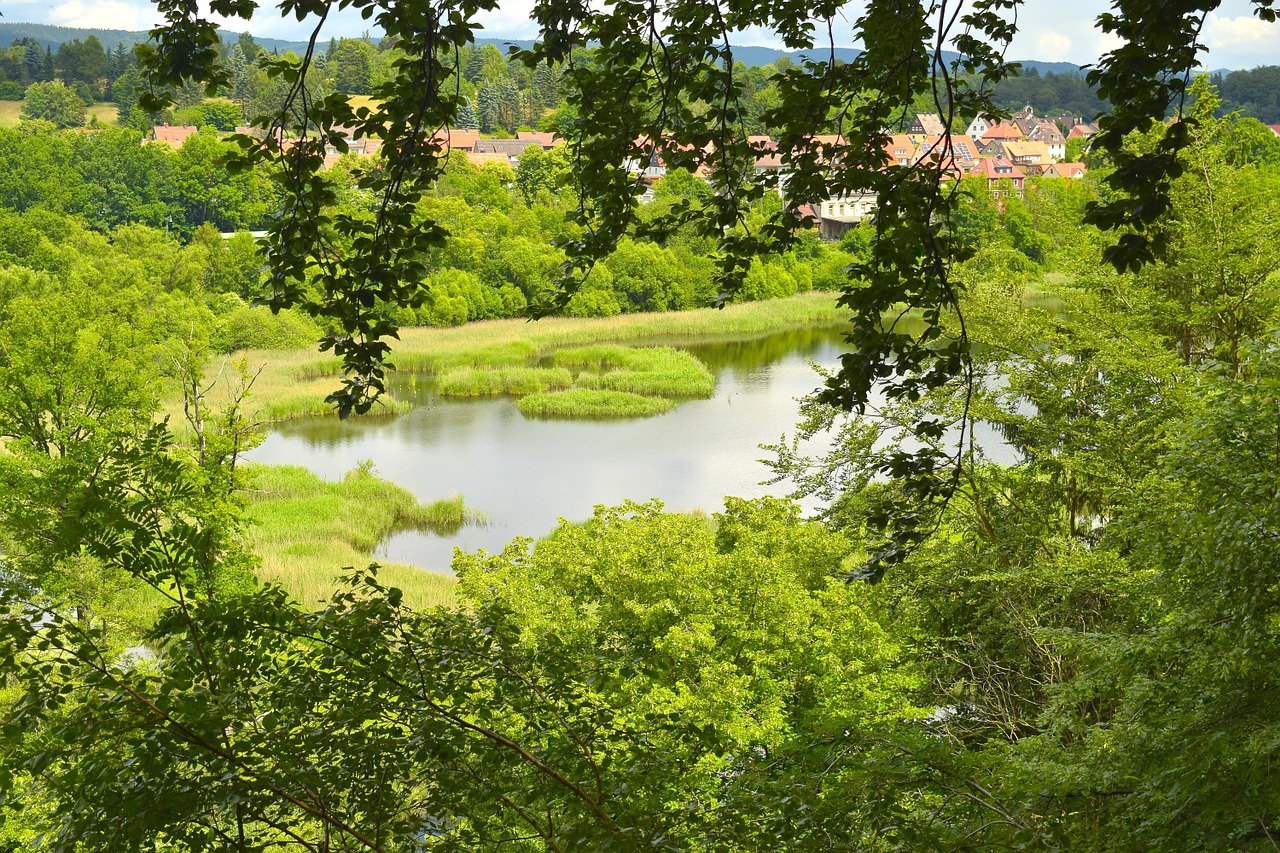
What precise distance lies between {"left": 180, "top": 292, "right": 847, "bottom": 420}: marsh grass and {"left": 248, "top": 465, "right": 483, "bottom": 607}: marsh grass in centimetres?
545

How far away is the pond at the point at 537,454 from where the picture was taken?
58.6 ft

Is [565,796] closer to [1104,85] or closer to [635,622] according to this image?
[1104,85]

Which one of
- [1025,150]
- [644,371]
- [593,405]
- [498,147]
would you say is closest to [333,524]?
[593,405]

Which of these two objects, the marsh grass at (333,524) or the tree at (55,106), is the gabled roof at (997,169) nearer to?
the marsh grass at (333,524)

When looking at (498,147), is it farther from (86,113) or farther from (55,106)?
(55,106)

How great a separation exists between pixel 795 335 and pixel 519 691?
3383 cm

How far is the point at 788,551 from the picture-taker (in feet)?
38.3

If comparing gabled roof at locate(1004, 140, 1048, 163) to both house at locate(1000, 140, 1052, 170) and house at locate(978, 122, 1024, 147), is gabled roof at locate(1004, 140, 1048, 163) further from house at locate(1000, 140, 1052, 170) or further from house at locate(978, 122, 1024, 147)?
house at locate(978, 122, 1024, 147)

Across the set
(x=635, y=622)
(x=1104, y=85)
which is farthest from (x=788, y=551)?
(x=1104, y=85)

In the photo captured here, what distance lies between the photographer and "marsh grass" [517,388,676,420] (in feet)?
82.3

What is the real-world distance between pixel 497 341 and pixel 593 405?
816 centimetres

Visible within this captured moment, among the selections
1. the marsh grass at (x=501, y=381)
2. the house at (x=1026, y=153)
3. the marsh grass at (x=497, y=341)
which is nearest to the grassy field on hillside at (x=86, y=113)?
the marsh grass at (x=497, y=341)

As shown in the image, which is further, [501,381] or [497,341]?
[497,341]

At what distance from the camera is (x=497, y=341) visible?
3266 centimetres
